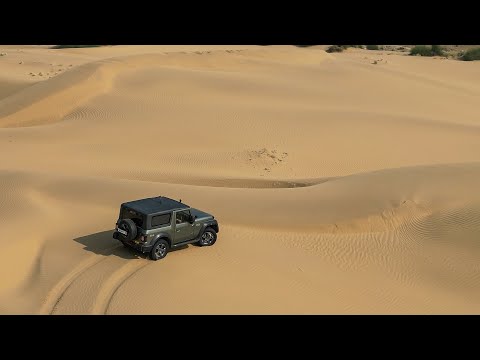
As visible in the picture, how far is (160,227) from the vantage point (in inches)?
496

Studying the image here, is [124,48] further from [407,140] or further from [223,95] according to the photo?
[407,140]

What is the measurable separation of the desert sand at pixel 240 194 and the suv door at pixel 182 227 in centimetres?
37

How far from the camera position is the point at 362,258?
13109mm

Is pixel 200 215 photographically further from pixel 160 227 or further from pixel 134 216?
pixel 134 216

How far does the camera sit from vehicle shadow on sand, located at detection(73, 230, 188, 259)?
504 inches

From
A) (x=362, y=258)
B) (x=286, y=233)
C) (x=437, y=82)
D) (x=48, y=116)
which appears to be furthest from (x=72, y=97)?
(x=437, y=82)

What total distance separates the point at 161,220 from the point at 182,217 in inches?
23.5

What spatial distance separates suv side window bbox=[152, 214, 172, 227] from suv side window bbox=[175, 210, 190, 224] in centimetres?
25

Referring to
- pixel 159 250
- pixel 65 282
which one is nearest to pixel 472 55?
pixel 159 250

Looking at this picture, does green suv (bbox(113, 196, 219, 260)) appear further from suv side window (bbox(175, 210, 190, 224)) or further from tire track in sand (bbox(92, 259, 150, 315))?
tire track in sand (bbox(92, 259, 150, 315))

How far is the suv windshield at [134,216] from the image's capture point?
12.6m

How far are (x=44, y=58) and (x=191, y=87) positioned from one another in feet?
96.4

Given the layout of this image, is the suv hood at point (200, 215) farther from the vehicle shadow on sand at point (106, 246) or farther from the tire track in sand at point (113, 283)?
the tire track in sand at point (113, 283)

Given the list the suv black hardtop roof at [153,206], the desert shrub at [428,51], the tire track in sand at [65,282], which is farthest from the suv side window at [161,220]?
the desert shrub at [428,51]
